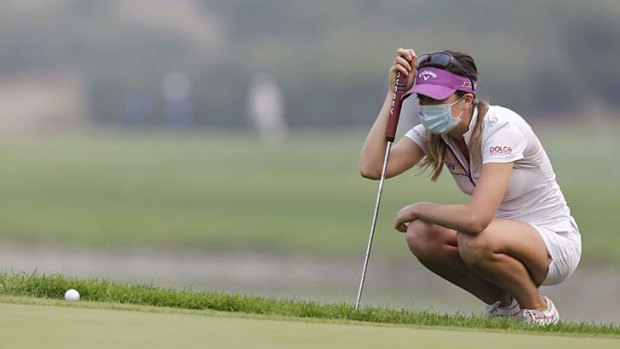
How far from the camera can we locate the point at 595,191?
33.7m

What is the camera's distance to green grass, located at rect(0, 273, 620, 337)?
5.85m

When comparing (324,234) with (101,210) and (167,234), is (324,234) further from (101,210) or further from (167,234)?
(101,210)

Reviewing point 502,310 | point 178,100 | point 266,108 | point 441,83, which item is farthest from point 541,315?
point 178,100

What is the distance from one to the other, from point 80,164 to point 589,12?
43222mm

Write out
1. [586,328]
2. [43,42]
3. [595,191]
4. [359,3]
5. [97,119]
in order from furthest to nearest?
1. [359,3]
2. [43,42]
3. [97,119]
4. [595,191]
5. [586,328]

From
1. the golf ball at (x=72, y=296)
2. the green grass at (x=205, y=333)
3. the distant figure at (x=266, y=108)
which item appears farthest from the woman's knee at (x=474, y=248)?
the distant figure at (x=266, y=108)

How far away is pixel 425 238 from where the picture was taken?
6.37m

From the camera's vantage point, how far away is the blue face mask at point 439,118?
6098 mm

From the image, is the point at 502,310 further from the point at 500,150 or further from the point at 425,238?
the point at 500,150

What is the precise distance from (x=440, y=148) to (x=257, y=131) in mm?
59656

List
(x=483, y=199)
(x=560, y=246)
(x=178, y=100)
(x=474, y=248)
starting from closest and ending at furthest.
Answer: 1. (x=483, y=199)
2. (x=474, y=248)
3. (x=560, y=246)
4. (x=178, y=100)

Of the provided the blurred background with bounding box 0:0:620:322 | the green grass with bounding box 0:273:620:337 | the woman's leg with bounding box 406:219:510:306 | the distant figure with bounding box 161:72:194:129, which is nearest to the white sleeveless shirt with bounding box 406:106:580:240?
the woman's leg with bounding box 406:219:510:306

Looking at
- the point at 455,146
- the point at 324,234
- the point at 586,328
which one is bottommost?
the point at 324,234

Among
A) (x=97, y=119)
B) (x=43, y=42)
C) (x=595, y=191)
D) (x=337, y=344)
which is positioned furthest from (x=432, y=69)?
(x=43, y=42)
